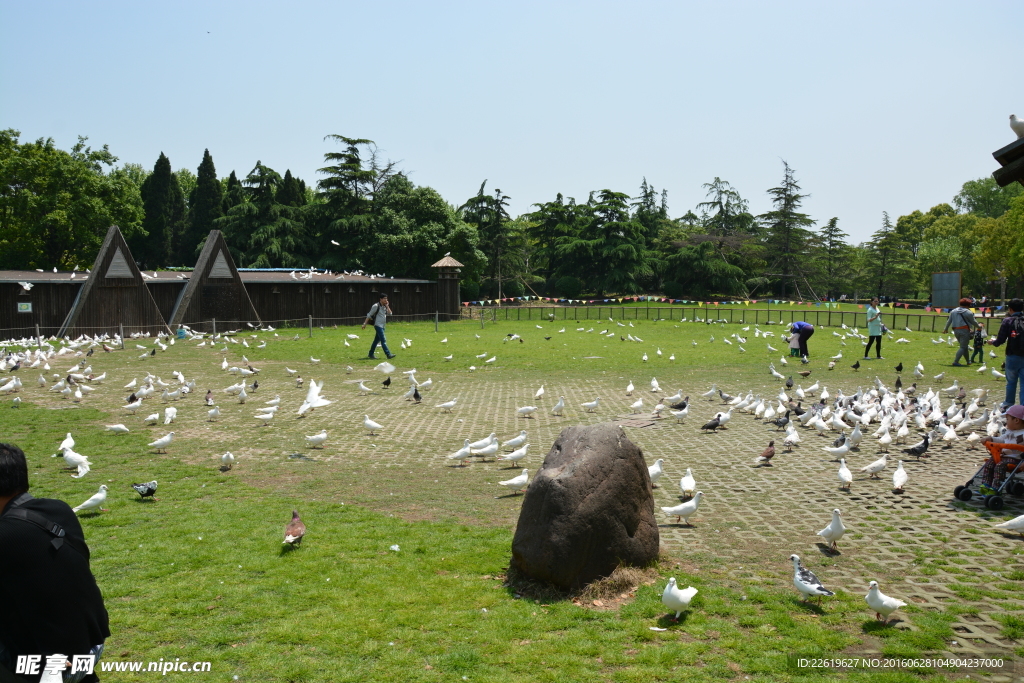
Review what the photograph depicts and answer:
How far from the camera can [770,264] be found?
6975 centimetres

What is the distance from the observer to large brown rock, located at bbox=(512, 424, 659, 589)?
18.6 feet

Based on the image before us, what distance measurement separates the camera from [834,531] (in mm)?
6535

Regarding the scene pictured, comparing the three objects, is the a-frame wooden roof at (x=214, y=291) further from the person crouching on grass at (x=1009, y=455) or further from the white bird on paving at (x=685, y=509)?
the person crouching on grass at (x=1009, y=455)

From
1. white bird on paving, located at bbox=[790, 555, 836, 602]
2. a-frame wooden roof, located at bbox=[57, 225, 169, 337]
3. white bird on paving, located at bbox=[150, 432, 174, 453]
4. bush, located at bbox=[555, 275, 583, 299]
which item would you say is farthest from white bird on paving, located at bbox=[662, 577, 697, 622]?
bush, located at bbox=[555, 275, 583, 299]

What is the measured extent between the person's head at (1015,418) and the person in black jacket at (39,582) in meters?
9.32

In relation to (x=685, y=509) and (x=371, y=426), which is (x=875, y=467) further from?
(x=371, y=426)

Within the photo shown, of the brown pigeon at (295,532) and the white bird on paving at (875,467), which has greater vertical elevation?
the white bird on paving at (875,467)

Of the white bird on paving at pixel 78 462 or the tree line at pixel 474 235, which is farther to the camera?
the tree line at pixel 474 235

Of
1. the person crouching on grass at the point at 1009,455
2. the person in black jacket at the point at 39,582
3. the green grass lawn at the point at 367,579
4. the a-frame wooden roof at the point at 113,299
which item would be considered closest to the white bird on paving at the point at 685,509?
the green grass lawn at the point at 367,579

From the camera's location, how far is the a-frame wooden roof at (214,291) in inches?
1403

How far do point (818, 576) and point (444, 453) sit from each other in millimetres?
6363

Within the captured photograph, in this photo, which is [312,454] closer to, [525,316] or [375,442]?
[375,442]

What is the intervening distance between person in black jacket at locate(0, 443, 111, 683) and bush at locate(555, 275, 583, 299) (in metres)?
61.7

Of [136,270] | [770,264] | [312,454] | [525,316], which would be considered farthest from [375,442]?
[770,264]
